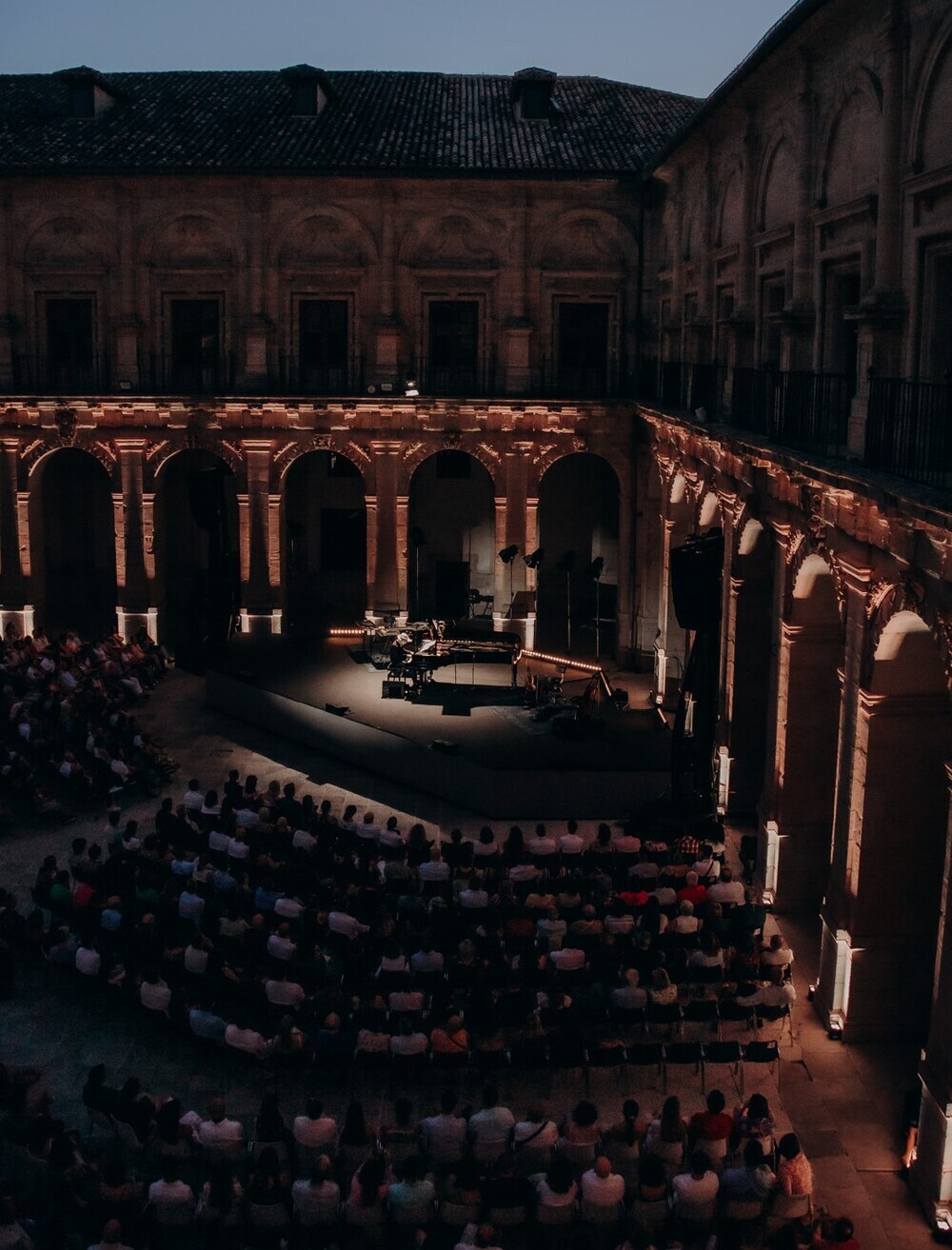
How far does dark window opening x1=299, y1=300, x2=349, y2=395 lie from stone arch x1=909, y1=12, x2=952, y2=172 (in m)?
22.6

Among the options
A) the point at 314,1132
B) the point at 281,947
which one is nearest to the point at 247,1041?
the point at 281,947

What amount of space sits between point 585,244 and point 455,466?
23.9 feet

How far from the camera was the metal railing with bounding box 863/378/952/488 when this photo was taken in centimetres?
1361

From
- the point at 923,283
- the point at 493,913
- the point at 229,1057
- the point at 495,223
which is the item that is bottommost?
the point at 229,1057

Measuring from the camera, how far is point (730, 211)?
24703mm

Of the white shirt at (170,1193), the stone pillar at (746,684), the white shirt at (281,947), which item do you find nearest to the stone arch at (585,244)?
the stone pillar at (746,684)

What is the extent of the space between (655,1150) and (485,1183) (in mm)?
1826

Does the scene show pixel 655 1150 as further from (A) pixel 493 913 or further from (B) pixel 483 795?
(B) pixel 483 795

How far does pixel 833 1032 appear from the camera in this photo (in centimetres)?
1728

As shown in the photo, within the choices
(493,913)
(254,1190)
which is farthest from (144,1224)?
(493,913)

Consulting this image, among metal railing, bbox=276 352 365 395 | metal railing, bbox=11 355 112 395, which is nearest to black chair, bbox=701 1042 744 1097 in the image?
metal railing, bbox=276 352 365 395

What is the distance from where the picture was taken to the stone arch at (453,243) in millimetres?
35531

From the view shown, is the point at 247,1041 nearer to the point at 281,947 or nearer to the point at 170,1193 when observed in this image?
the point at 281,947

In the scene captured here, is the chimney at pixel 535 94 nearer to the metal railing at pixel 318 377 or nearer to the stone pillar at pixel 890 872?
the metal railing at pixel 318 377
